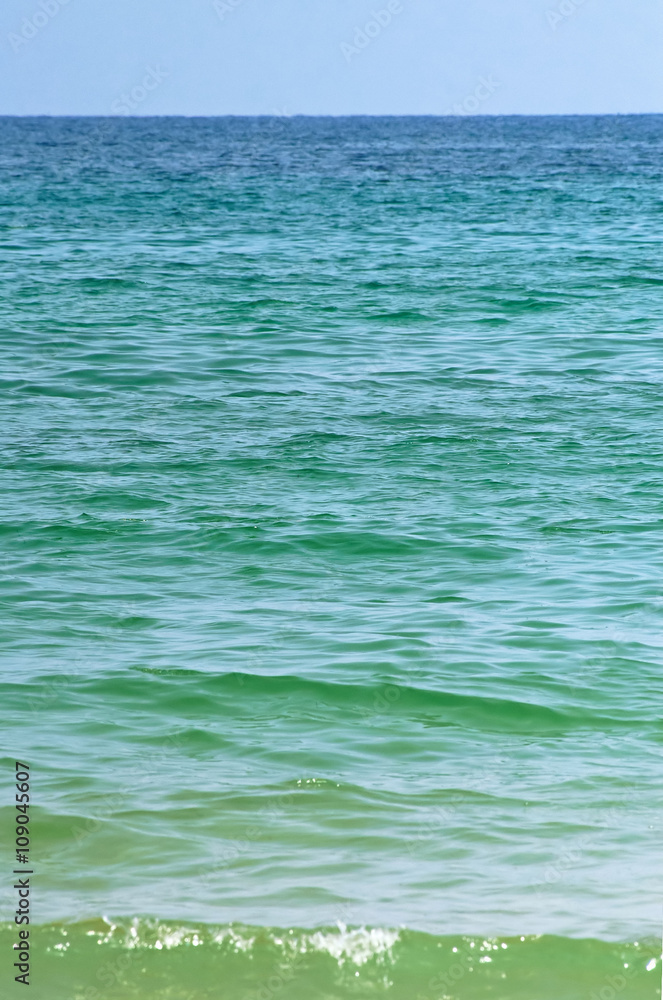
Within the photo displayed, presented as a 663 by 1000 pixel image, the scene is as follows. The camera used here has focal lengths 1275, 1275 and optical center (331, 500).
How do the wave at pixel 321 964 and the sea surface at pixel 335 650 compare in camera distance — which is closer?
the wave at pixel 321 964

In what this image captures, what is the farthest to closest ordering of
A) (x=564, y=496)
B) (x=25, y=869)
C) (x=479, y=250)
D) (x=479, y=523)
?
(x=479, y=250) → (x=564, y=496) → (x=479, y=523) → (x=25, y=869)

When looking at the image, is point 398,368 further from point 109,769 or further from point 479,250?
point 479,250

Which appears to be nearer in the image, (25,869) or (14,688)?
(25,869)

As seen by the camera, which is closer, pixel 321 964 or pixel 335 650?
pixel 321 964

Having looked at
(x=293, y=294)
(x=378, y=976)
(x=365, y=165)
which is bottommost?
(x=378, y=976)

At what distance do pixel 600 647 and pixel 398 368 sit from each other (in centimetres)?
933

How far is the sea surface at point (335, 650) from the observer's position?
184 inches

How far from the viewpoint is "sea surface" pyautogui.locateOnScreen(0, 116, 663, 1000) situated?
467cm

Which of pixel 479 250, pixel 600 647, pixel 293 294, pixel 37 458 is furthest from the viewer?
pixel 479 250

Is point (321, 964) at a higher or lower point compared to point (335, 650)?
lower

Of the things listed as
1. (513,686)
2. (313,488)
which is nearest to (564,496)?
(313,488)

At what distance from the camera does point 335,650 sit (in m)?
7.57

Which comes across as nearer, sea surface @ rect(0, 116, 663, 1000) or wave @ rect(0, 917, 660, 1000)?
wave @ rect(0, 917, 660, 1000)

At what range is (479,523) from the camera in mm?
10188
